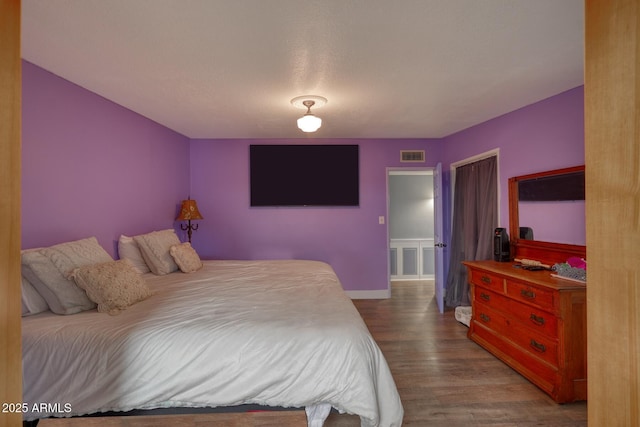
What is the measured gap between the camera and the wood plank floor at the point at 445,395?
3.46 feet

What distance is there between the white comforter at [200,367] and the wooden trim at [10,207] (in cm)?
105

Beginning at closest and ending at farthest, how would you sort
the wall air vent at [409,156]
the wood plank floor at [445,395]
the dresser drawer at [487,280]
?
the wood plank floor at [445,395] → the dresser drawer at [487,280] → the wall air vent at [409,156]

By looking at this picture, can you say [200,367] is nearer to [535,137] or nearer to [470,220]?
[535,137]

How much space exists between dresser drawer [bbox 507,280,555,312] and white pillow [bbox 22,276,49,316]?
3.33m

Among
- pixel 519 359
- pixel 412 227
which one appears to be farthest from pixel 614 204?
pixel 412 227

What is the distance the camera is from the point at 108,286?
1.89 m

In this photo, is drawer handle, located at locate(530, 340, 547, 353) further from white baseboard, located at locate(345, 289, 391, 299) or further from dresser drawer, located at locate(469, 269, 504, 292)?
white baseboard, located at locate(345, 289, 391, 299)

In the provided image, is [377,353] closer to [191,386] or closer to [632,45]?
[191,386]

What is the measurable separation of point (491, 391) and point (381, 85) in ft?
8.19

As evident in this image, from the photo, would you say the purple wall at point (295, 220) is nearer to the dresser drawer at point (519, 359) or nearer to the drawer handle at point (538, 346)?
the dresser drawer at point (519, 359)

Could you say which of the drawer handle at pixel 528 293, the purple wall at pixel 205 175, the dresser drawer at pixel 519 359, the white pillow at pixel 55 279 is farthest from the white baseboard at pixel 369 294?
the white pillow at pixel 55 279

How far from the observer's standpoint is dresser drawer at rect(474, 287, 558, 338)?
2.22m

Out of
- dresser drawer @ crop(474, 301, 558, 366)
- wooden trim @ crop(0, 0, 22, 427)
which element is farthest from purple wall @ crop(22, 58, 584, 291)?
wooden trim @ crop(0, 0, 22, 427)

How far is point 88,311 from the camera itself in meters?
1.87
